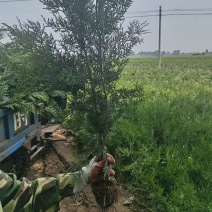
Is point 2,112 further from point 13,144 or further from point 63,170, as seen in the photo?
point 63,170

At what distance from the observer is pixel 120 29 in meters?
1.92

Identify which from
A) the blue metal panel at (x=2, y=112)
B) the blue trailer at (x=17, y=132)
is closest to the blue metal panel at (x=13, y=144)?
the blue trailer at (x=17, y=132)

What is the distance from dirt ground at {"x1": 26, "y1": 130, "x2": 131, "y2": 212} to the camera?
3.04 metres

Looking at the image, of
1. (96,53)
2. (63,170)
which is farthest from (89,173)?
(63,170)

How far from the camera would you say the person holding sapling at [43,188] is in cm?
176

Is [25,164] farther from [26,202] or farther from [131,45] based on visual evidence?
[131,45]

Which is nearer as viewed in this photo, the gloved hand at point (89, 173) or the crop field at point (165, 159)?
the gloved hand at point (89, 173)

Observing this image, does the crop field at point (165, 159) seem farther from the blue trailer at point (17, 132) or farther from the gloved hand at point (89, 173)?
the blue trailer at point (17, 132)

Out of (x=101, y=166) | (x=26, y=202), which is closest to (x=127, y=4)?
(x=101, y=166)

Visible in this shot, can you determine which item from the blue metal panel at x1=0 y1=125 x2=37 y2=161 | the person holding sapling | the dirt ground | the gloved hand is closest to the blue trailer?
the blue metal panel at x1=0 y1=125 x2=37 y2=161

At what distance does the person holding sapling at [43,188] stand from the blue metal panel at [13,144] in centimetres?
115

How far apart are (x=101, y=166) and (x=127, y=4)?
1.08 metres

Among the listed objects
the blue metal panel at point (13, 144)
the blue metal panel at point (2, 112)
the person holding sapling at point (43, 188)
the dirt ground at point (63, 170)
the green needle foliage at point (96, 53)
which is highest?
the green needle foliage at point (96, 53)

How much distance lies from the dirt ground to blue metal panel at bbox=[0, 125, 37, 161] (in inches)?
24.3
